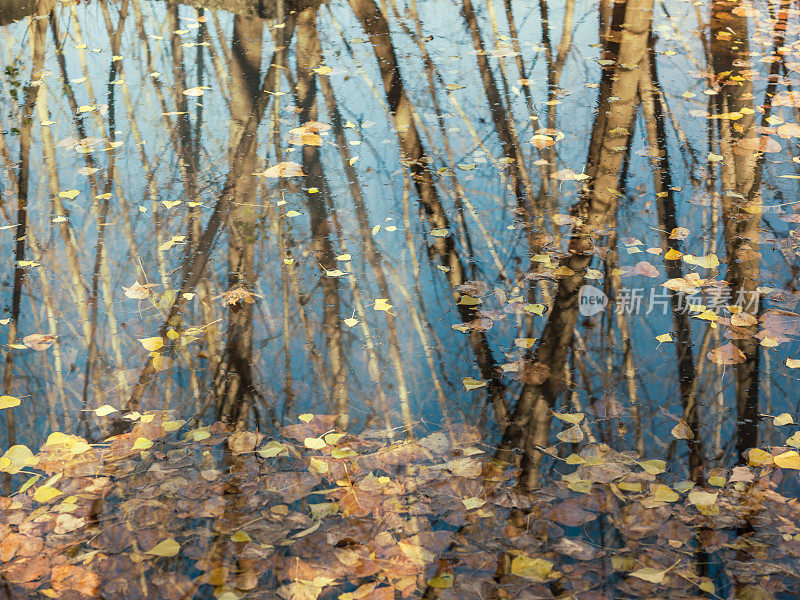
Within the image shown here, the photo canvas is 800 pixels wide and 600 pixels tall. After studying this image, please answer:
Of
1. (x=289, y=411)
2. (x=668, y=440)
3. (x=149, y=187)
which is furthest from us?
(x=149, y=187)

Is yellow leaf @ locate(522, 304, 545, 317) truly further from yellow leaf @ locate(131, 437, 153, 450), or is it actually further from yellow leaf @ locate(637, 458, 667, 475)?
yellow leaf @ locate(131, 437, 153, 450)

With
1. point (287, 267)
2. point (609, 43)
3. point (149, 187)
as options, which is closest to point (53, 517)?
point (287, 267)

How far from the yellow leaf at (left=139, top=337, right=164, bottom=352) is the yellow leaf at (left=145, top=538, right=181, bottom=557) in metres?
1.19

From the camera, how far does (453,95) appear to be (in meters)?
5.98

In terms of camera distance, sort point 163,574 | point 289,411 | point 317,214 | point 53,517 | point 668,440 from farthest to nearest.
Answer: point 317,214
point 289,411
point 668,440
point 53,517
point 163,574

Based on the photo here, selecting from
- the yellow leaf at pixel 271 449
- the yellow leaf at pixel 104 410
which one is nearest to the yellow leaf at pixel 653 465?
the yellow leaf at pixel 271 449

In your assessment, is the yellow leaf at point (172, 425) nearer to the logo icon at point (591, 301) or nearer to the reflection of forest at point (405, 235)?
the reflection of forest at point (405, 235)

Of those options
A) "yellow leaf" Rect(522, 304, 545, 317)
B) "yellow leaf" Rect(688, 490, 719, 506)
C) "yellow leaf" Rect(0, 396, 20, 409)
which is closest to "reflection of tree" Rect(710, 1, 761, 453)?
"yellow leaf" Rect(688, 490, 719, 506)

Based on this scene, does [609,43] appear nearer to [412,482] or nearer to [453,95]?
[453,95]

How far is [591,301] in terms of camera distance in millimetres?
3701

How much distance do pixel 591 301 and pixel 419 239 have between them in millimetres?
1113

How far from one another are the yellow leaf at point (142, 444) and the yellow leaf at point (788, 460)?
8.31ft

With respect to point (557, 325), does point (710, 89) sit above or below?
above

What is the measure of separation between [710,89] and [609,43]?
4.38 ft
